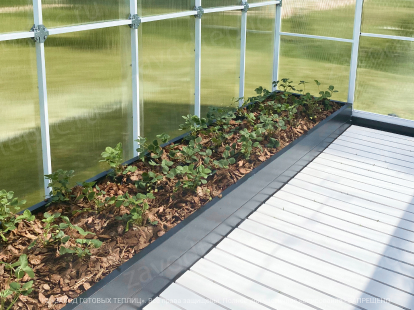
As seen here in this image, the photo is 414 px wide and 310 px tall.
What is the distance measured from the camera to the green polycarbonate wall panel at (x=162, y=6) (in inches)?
187

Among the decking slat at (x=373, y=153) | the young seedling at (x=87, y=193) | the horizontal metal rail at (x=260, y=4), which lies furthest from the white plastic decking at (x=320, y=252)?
the horizontal metal rail at (x=260, y=4)

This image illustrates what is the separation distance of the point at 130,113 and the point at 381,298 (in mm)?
2912

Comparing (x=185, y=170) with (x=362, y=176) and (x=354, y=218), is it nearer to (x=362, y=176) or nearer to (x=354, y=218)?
(x=354, y=218)

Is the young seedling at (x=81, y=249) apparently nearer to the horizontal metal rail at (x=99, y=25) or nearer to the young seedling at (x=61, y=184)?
the young seedling at (x=61, y=184)

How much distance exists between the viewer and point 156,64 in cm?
506

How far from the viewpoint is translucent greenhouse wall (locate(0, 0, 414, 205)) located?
382cm

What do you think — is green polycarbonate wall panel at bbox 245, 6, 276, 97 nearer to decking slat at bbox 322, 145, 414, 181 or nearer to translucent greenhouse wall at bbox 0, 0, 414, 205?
translucent greenhouse wall at bbox 0, 0, 414, 205

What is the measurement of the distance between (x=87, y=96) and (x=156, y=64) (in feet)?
3.21

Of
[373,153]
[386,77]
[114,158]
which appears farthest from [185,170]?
[386,77]

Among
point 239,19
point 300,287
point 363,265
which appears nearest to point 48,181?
point 300,287

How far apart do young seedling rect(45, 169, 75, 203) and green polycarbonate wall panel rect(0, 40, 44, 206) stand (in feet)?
0.49

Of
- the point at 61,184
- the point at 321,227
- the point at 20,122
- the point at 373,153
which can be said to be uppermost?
the point at 20,122

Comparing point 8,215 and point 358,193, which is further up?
point 8,215

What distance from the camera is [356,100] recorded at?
7.25 m
